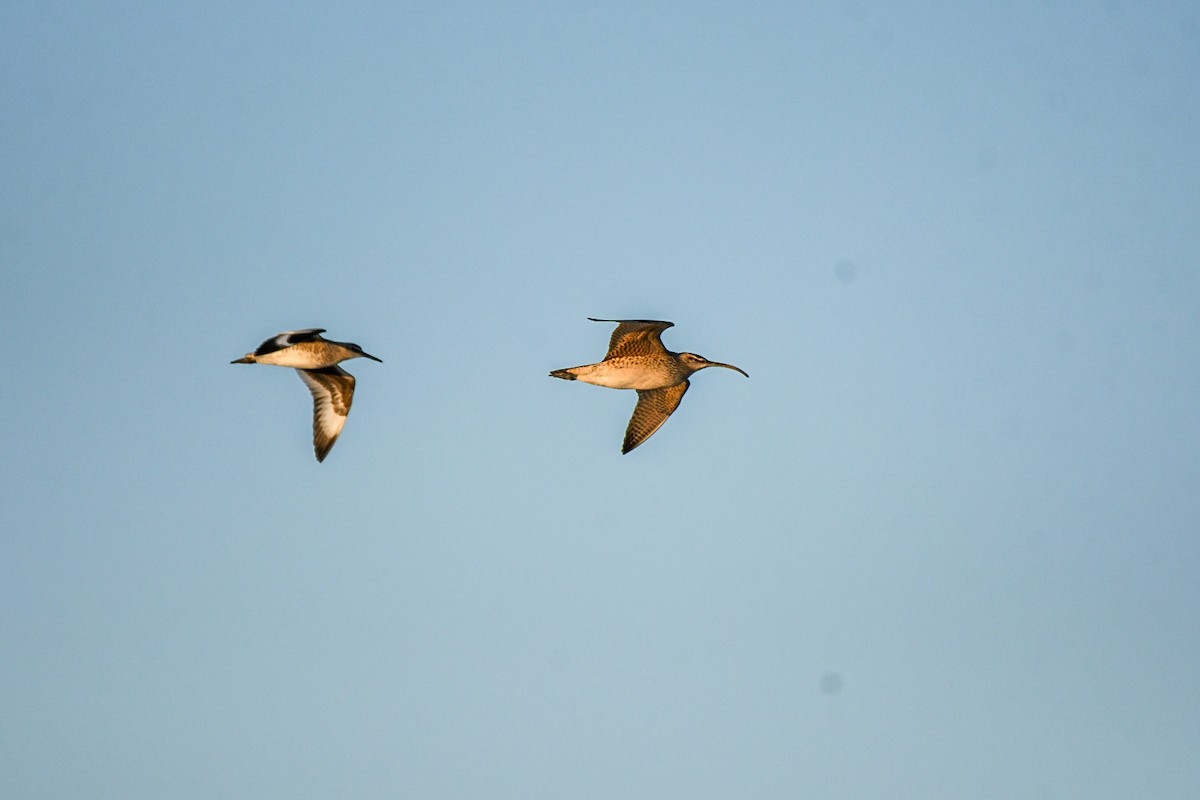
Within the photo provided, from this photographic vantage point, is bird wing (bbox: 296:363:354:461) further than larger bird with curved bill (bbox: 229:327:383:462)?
Yes

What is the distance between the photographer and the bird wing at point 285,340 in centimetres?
3981

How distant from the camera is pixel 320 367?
41.8m

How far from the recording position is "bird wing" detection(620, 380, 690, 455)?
147 ft

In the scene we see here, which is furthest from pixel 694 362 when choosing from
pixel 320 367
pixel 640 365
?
pixel 320 367

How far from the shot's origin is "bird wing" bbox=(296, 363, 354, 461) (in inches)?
1710

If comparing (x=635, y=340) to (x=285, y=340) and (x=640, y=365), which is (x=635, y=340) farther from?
(x=285, y=340)

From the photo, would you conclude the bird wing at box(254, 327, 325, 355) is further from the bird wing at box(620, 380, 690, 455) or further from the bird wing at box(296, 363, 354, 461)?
the bird wing at box(620, 380, 690, 455)

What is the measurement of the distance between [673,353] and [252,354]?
9.83 metres

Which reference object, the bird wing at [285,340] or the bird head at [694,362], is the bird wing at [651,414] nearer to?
the bird head at [694,362]

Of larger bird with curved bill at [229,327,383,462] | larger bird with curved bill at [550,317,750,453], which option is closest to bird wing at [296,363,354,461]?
larger bird with curved bill at [229,327,383,462]

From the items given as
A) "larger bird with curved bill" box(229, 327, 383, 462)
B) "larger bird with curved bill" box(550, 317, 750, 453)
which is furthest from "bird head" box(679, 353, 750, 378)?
"larger bird with curved bill" box(229, 327, 383, 462)

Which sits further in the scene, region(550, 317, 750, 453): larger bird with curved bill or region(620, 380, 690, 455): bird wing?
region(620, 380, 690, 455): bird wing

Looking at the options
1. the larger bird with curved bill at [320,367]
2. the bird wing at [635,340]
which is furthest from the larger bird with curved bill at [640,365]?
the larger bird with curved bill at [320,367]

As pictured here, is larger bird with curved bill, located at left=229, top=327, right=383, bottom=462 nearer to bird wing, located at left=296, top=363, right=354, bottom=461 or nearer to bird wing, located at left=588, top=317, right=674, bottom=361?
bird wing, located at left=296, top=363, right=354, bottom=461
